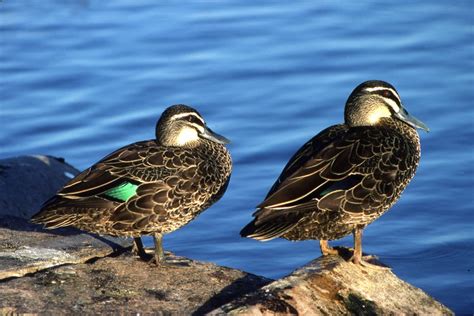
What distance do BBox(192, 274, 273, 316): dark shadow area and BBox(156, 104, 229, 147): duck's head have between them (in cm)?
139

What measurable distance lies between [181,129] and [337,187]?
1.54 m

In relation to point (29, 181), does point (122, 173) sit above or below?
above

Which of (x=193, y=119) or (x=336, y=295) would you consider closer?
(x=336, y=295)

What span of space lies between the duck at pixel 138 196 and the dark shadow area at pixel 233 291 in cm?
64

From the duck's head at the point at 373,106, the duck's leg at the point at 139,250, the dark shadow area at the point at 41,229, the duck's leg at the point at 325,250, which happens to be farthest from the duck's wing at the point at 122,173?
the duck's head at the point at 373,106

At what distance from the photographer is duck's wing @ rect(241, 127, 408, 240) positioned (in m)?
7.86

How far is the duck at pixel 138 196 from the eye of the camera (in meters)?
8.38

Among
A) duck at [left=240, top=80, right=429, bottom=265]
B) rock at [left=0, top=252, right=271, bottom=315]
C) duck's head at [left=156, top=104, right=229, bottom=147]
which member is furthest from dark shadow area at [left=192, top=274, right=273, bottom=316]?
duck's head at [left=156, top=104, right=229, bottom=147]

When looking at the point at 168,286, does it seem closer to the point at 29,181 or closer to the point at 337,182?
the point at 337,182

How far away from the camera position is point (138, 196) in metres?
8.41

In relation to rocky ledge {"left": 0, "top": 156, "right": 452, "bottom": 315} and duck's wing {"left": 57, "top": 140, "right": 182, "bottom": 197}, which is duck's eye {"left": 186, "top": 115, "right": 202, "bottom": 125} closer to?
duck's wing {"left": 57, "top": 140, "right": 182, "bottom": 197}

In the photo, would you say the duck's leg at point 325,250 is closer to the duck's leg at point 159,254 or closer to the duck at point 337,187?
the duck at point 337,187

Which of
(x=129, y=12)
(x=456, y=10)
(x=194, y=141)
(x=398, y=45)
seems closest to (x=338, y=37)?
(x=398, y=45)

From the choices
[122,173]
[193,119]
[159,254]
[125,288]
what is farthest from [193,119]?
[125,288]
